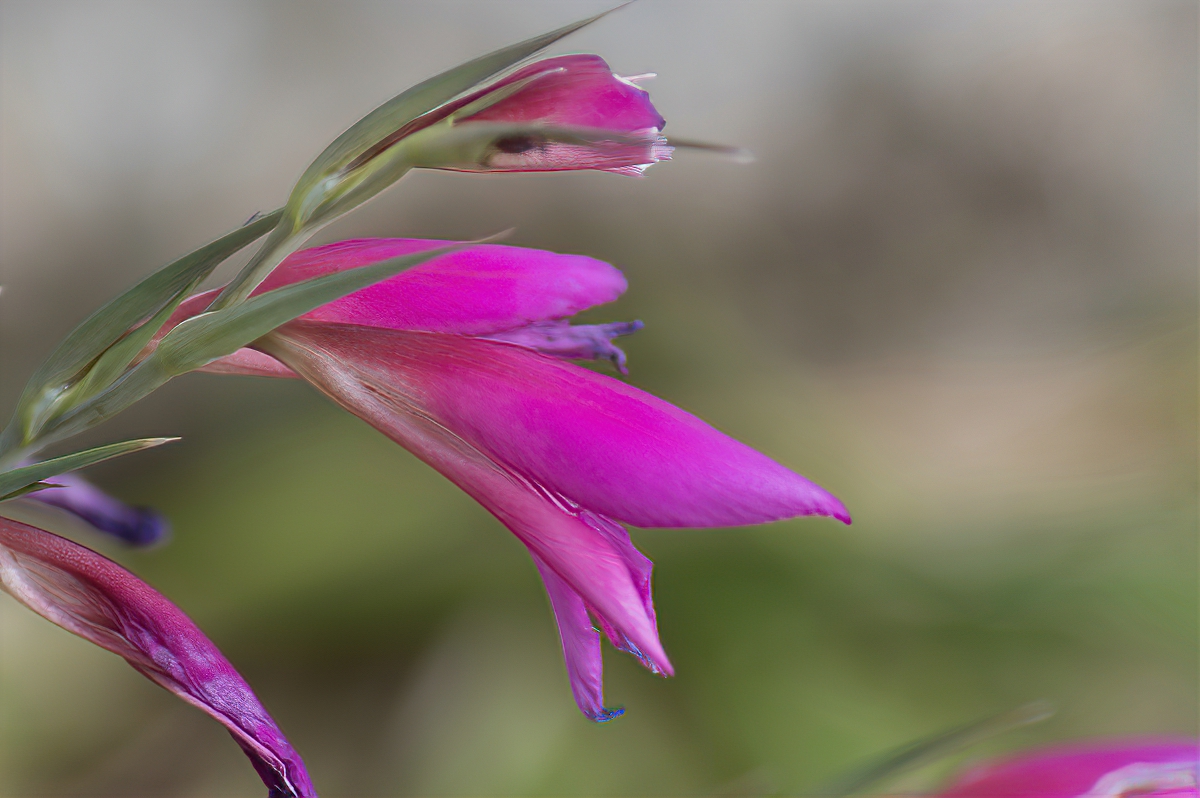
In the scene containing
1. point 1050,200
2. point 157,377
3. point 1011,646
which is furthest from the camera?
point 1050,200

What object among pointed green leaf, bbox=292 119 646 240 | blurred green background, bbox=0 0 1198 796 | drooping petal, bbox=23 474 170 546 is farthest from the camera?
blurred green background, bbox=0 0 1198 796

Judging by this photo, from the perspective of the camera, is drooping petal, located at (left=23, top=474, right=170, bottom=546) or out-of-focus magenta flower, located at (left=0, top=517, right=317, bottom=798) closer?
out-of-focus magenta flower, located at (left=0, top=517, right=317, bottom=798)

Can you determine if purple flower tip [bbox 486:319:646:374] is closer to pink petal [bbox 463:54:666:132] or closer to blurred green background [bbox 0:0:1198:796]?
pink petal [bbox 463:54:666:132]

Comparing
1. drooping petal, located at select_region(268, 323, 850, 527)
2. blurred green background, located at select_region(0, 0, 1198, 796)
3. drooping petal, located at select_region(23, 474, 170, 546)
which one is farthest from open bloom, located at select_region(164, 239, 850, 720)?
blurred green background, located at select_region(0, 0, 1198, 796)

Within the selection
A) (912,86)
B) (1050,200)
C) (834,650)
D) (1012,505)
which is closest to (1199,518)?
(1012,505)

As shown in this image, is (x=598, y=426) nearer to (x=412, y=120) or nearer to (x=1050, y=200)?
(x=412, y=120)

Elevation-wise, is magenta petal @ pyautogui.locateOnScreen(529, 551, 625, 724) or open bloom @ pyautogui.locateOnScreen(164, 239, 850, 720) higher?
open bloom @ pyautogui.locateOnScreen(164, 239, 850, 720)
